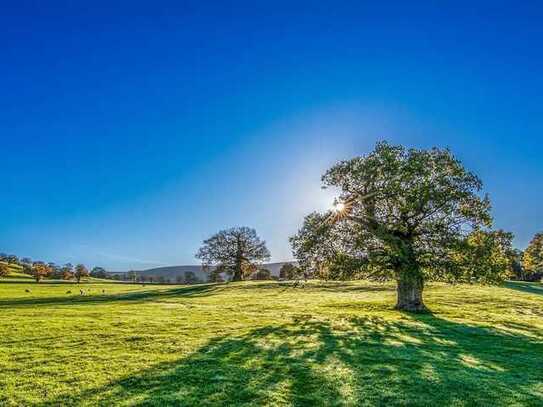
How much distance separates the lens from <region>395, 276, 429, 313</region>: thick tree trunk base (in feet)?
101

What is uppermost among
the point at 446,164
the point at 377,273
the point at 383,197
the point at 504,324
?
the point at 446,164

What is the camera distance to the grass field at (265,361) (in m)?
10.1

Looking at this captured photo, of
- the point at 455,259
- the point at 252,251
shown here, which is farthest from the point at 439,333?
the point at 252,251

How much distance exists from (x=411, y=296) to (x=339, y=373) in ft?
70.4

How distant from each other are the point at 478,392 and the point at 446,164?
23935mm

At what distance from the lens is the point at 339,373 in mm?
12094

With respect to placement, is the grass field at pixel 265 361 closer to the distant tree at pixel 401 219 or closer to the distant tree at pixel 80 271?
the distant tree at pixel 401 219

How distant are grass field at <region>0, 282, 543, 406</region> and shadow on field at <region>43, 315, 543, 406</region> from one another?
1.5 inches

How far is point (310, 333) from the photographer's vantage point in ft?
65.4

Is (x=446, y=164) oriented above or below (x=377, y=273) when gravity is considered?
above

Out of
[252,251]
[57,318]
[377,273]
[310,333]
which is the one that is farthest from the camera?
[252,251]

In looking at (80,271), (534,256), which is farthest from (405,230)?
(80,271)

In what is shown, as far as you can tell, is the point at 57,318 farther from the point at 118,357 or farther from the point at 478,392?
the point at 478,392

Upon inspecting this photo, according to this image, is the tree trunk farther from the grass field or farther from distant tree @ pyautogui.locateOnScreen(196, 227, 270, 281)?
distant tree @ pyautogui.locateOnScreen(196, 227, 270, 281)
